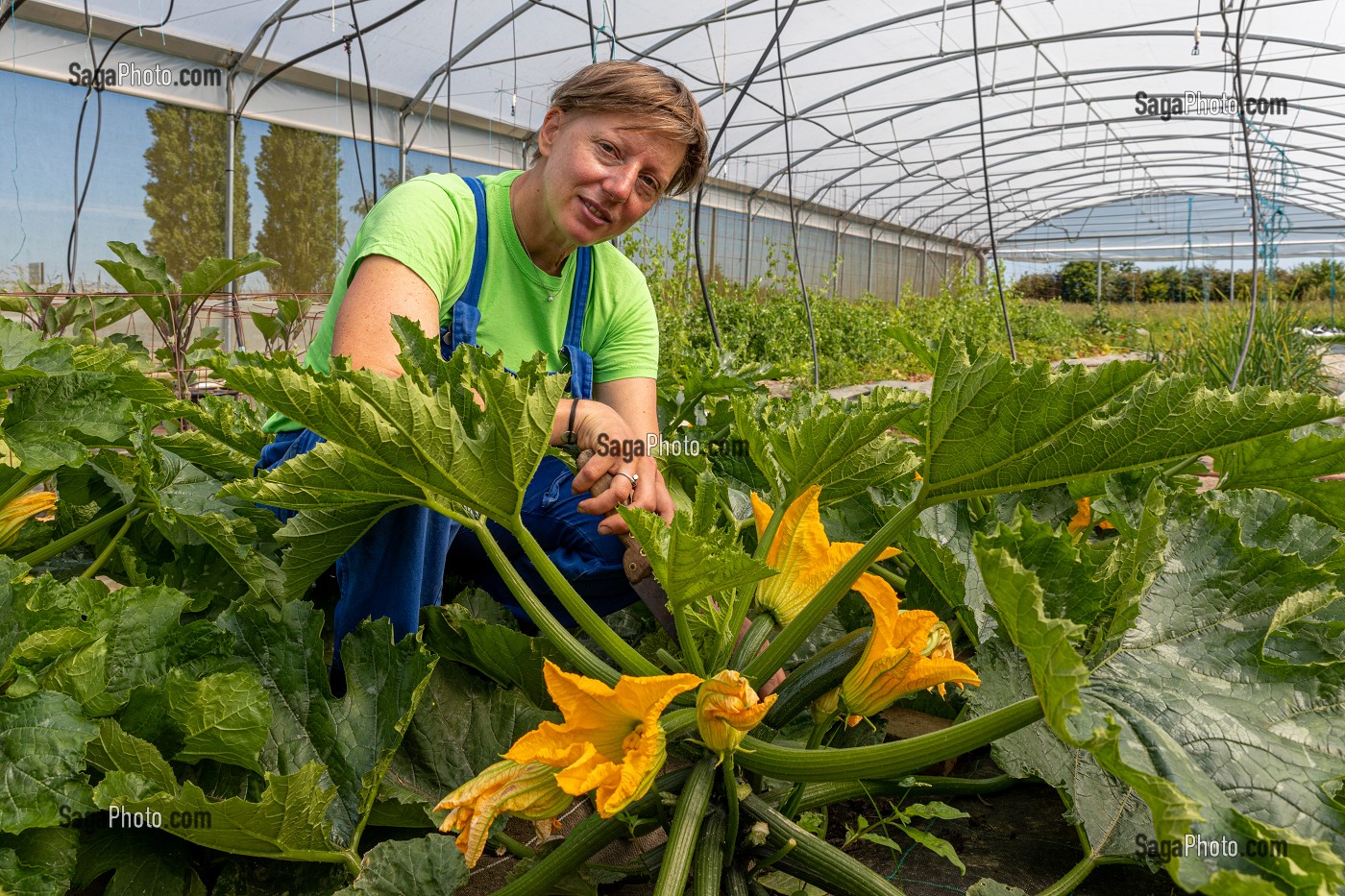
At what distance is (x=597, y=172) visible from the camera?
1.86 meters

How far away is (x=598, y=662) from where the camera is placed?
→ 121 cm

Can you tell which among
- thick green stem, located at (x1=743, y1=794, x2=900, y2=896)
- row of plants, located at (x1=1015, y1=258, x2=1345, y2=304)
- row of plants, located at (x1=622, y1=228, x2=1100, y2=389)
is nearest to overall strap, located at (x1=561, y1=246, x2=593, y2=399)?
thick green stem, located at (x1=743, y1=794, x2=900, y2=896)

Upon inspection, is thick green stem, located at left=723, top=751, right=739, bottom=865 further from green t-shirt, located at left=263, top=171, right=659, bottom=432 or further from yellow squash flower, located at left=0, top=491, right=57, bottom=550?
yellow squash flower, located at left=0, top=491, right=57, bottom=550

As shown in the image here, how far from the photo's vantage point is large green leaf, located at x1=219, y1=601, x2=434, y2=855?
1.20 metres

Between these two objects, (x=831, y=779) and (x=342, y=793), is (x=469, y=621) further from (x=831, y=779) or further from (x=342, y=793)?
(x=831, y=779)

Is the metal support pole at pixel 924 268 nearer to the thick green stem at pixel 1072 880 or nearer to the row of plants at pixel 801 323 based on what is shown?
the row of plants at pixel 801 323

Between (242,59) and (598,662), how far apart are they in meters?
9.80

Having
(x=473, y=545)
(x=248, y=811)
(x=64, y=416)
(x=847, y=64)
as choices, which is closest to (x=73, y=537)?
(x=64, y=416)

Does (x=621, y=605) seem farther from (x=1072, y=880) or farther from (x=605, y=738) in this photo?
(x=1072, y=880)

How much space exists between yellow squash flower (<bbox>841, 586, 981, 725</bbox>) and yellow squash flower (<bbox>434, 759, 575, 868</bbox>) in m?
0.39

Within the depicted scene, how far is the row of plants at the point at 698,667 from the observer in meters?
0.97

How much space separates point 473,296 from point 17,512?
0.84 m

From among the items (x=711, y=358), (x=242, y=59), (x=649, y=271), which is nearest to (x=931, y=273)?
(x=649, y=271)

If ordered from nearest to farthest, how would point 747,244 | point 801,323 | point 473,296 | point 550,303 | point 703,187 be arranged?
point 473,296 → point 550,303 → point 703,187 → point 801,323 → point 747,244
